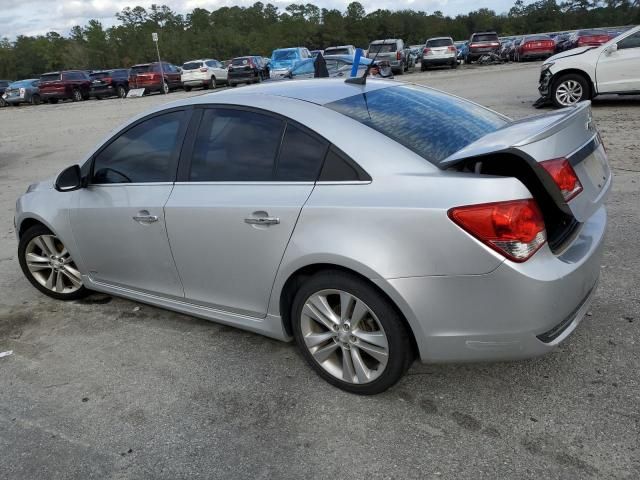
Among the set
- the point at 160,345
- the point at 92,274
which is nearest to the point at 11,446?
the point at 160,345

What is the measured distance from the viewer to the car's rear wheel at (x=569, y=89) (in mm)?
11656

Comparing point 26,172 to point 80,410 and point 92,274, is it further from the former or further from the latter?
point 80,410

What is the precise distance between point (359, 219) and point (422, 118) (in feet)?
2.76

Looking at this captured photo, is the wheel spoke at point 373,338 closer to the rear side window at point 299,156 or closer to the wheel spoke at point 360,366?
the wheel spoke at point 360,366

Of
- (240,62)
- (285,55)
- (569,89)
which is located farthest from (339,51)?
(569,89)

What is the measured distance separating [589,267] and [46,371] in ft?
10.3

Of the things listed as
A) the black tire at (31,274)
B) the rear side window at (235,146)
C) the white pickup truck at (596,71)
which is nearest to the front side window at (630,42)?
the white pickup truck at (596,71)

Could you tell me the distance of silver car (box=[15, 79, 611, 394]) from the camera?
97.3 inches

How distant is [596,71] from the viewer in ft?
37.5

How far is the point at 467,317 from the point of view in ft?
8.31

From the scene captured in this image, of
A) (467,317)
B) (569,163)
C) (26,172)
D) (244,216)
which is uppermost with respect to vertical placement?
(569,163)

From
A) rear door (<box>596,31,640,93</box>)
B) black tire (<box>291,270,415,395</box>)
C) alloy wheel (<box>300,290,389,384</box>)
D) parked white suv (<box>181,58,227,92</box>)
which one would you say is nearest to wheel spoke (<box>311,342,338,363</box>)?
alloy wheel (<box>300,290,389,384</box>)

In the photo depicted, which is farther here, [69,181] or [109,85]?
[109,85]

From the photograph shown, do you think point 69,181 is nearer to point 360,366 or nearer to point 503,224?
point 360,366
